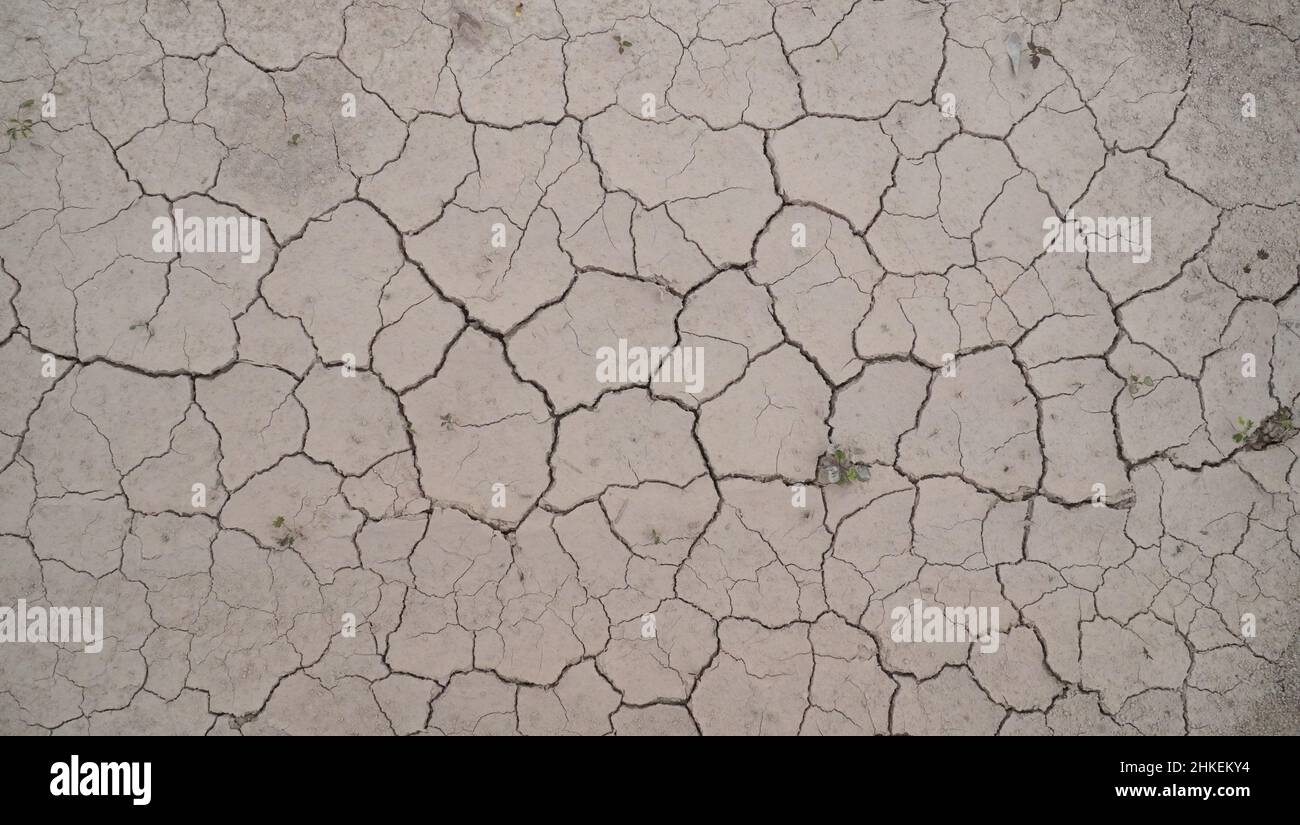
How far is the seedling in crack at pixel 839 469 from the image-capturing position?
9.96 ft

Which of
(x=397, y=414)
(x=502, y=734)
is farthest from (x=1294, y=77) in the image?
(x=502, y=734)

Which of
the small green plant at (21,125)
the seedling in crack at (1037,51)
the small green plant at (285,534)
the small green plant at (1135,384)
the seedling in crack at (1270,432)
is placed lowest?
the small green plant at (285,534)

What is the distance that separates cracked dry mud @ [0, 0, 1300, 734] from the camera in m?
2.97

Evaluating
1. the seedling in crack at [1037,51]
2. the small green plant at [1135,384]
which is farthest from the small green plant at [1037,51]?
the small green plant at [1135,384]

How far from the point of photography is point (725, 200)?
3.12 m

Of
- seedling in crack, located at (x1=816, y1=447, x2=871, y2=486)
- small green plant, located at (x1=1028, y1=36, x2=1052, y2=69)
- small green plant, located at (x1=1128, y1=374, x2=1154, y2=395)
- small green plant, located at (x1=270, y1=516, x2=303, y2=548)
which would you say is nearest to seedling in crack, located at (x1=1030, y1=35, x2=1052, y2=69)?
small green plant, located at (x1=1028, y1=36, x2=1052, y2=69)

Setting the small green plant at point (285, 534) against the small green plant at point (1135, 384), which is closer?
the small green plant at point (285, 534)

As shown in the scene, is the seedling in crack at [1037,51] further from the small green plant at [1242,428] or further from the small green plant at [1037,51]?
the small green plant at [1242,428]

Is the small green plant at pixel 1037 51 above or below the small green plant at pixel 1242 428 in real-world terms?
above

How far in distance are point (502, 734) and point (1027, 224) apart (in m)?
2.61

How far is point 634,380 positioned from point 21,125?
2.38 meters

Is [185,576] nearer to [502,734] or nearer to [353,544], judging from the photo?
[353,544]

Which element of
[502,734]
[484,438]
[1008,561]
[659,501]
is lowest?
[502,734]

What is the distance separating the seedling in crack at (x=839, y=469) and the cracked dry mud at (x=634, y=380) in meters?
0.04
